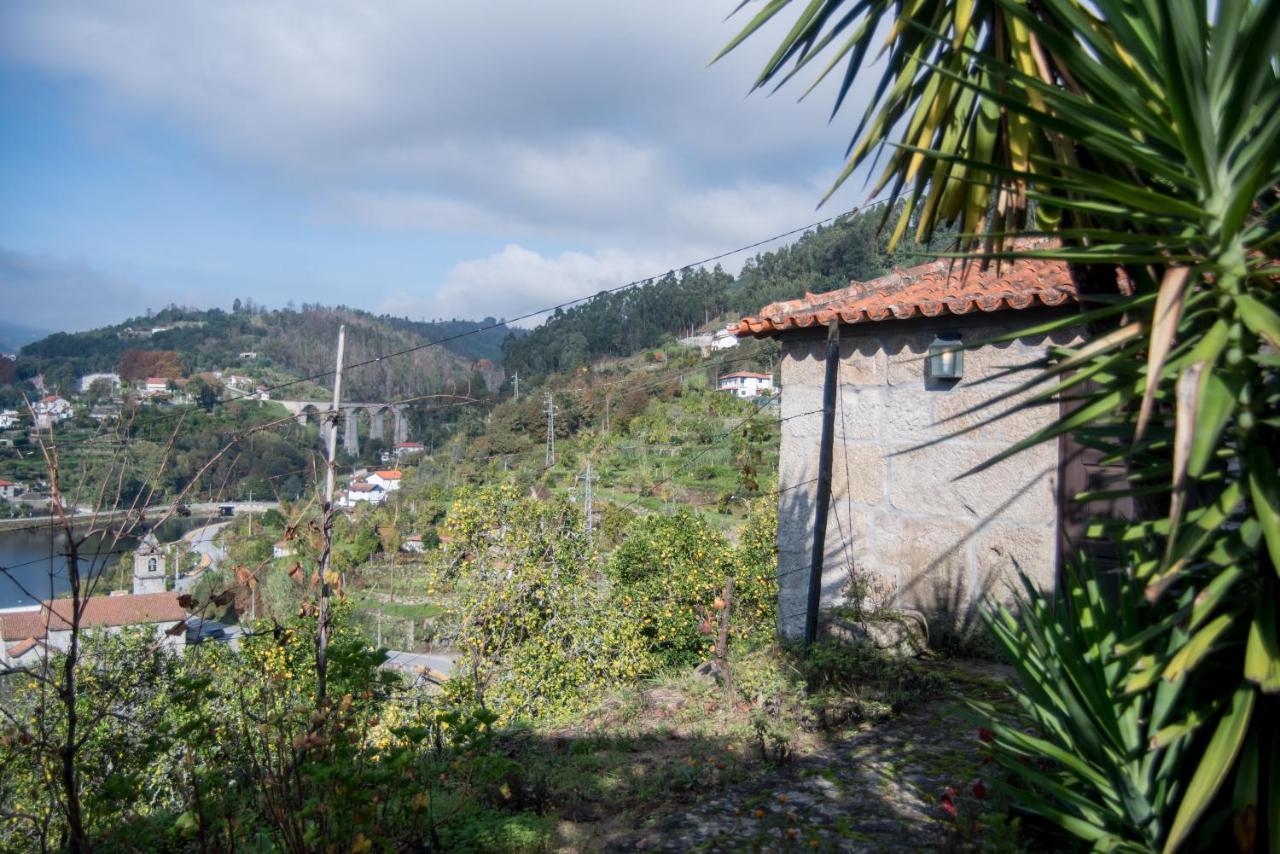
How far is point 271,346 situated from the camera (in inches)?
2800

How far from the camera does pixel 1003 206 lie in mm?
3090

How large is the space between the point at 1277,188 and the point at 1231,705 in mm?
1495

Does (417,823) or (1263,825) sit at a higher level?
(1263,825)

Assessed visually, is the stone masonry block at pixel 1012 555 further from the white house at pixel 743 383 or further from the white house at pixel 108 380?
the white house at pixel 743 383

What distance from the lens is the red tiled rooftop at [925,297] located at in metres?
5.65

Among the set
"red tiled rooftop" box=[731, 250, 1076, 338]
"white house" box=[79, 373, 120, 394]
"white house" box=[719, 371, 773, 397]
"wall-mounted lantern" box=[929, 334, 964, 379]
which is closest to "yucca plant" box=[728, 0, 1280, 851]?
"red tiled rooftop" box=[731, 250, 1076, 338]

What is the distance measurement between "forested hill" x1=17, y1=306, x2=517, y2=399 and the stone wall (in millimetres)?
19215

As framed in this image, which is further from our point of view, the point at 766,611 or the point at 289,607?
the point at 289,607

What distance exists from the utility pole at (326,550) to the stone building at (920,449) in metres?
3.49

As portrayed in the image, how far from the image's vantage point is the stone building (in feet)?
18.8

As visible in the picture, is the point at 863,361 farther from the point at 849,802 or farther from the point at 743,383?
the point at 743,383

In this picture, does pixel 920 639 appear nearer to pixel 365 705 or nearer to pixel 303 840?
pixel 365 705

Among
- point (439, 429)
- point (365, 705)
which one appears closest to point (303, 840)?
point (365, 705)

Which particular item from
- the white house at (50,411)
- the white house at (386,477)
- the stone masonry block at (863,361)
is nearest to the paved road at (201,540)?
the white house at (386,477)
